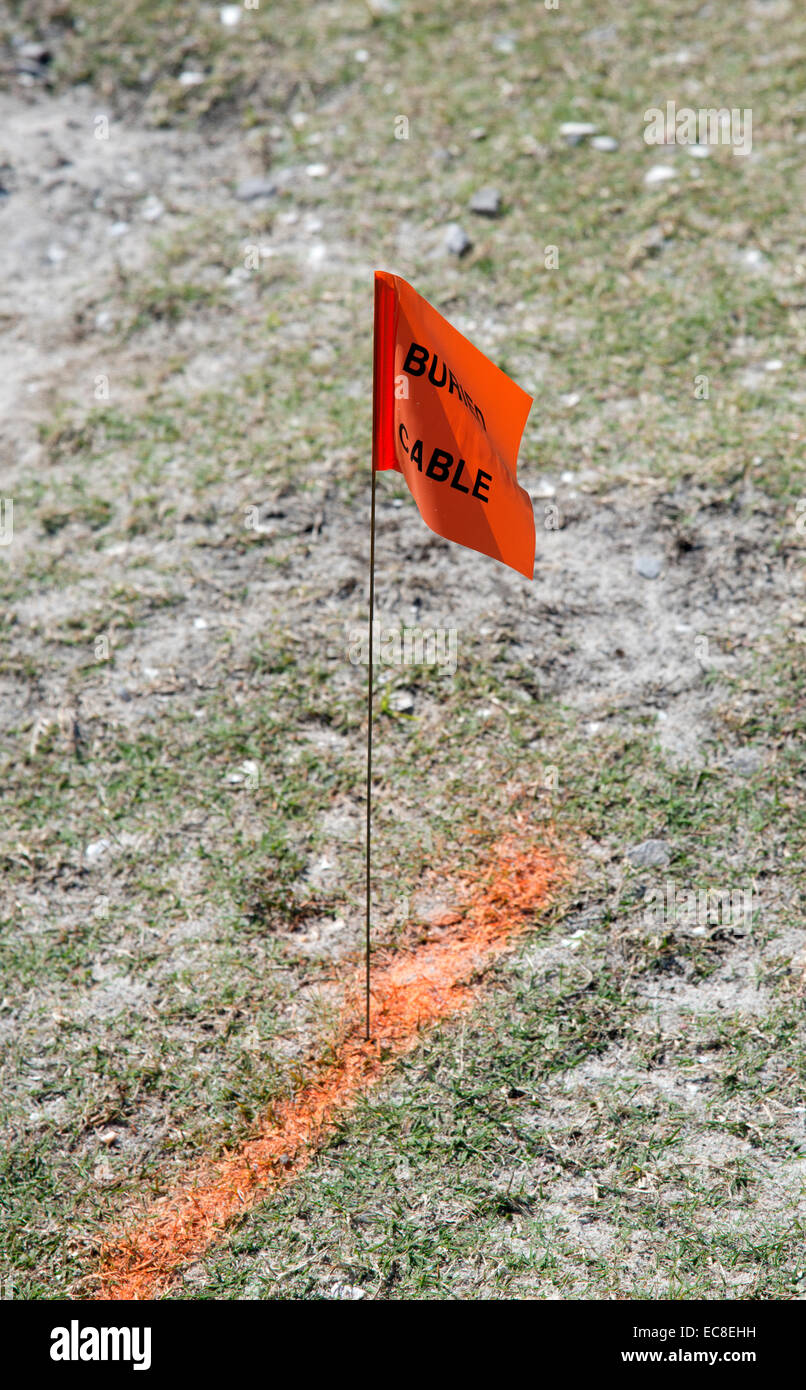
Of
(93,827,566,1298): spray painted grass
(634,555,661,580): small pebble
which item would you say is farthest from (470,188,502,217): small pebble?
(93,827,566,1298): spray painted grass

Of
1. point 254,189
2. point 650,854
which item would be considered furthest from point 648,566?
point 254,189

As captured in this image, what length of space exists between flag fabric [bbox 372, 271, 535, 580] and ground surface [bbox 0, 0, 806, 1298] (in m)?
1.26

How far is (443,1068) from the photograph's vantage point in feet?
11.5

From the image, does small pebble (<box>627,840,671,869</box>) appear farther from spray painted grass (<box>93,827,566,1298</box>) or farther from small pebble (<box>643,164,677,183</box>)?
small pebble (<box>643,164,677,183</box>)

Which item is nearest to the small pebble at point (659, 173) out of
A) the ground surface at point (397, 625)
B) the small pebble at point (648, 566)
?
the ground surface at point (397, 625)

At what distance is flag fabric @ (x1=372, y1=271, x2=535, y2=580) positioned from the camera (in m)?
2.98

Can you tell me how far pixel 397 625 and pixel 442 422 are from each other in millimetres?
1647

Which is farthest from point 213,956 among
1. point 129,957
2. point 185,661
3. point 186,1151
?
point 185,661

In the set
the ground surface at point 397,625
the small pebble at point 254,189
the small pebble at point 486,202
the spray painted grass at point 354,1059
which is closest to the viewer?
the spray painted grass at point 354,1059

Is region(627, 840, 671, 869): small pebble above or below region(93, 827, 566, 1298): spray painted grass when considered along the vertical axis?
above

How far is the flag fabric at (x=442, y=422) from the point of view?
298 centimetres

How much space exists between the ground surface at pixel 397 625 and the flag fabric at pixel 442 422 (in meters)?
1.26

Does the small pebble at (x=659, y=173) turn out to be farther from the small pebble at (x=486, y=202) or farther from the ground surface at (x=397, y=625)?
the small pebble at (x=486, y=202)
